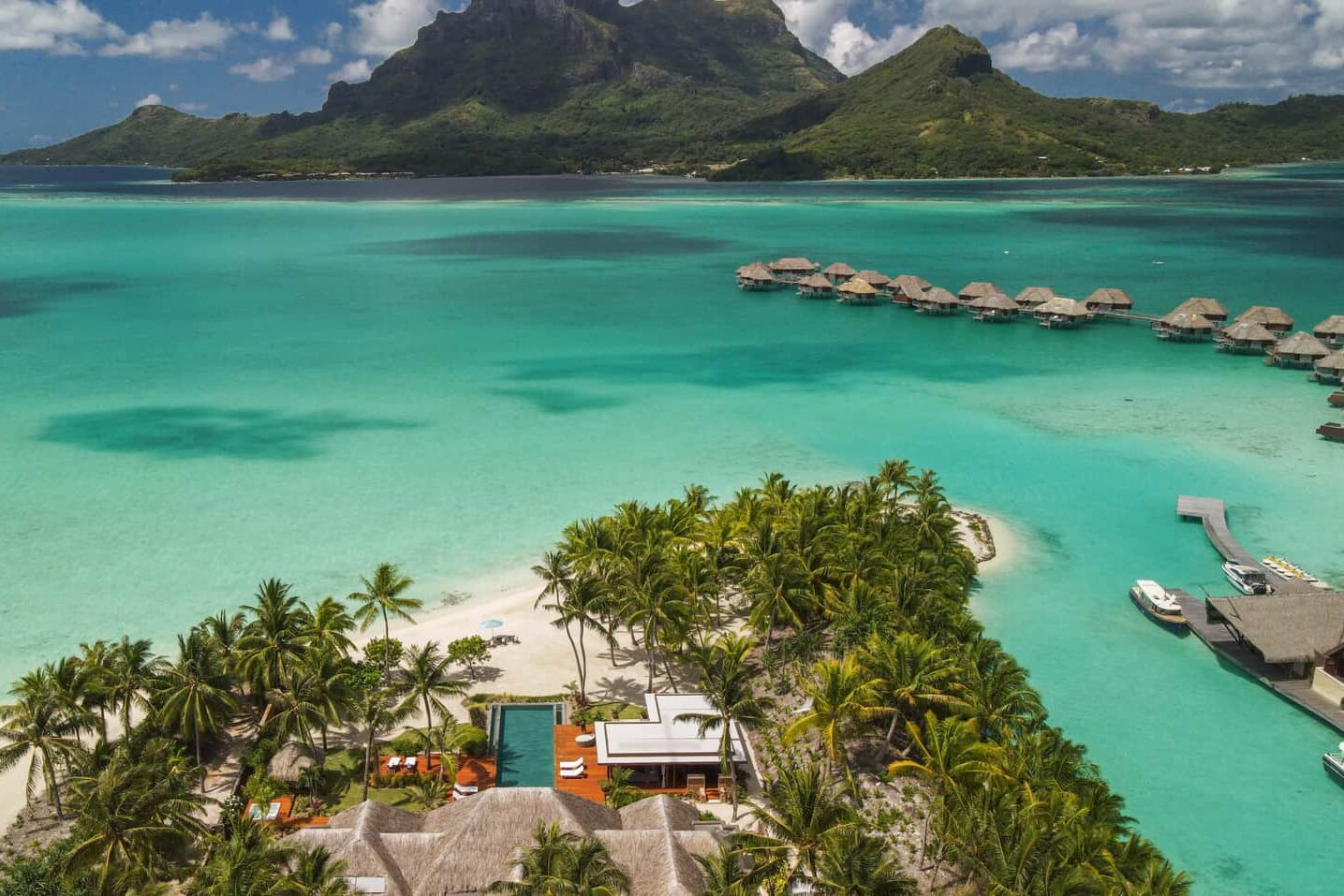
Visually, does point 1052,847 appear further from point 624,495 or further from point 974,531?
point 624,495

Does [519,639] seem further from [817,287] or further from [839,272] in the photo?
[839,272]

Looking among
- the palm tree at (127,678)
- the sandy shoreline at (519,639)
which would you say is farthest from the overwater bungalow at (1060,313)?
the palm tree at (127,678)

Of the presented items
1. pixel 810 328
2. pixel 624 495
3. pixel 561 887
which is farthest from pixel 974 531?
pixel 810 328

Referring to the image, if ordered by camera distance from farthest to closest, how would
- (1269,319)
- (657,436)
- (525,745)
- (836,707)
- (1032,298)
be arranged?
(1032,298), (1269,319), (657,436), (525,745), (836,707)

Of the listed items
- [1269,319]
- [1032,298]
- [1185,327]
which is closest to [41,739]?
[1185,327]

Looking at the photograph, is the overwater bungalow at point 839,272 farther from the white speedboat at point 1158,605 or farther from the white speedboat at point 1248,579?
the white speedboat at point 1158,605

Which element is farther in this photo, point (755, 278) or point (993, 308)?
point (755, 278)
